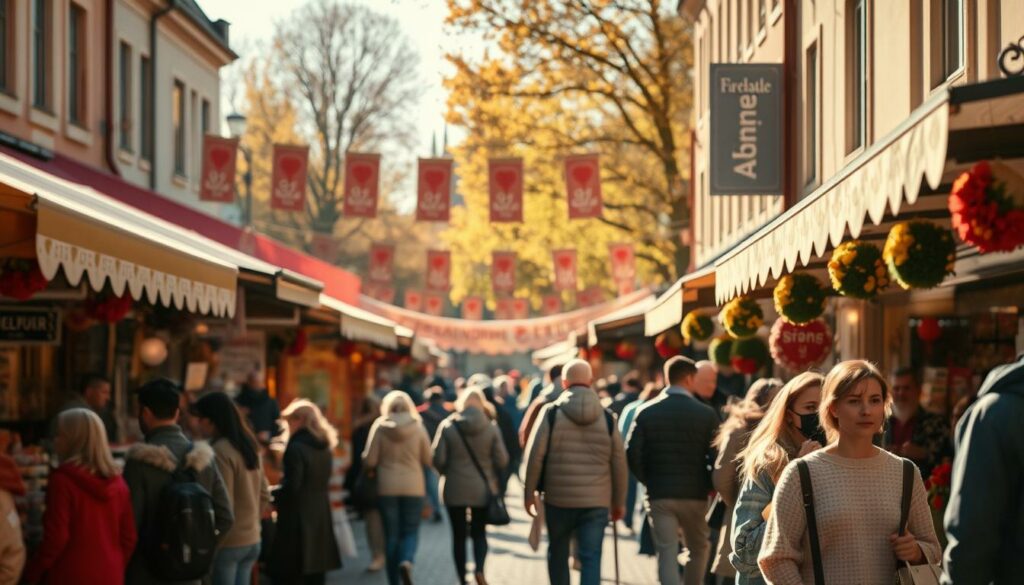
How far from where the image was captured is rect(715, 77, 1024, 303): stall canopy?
5695 mm

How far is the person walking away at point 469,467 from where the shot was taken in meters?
14.4

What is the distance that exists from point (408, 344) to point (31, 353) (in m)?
17.9

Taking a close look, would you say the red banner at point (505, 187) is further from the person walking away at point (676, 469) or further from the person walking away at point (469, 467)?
the person walking away at point (676, 469)

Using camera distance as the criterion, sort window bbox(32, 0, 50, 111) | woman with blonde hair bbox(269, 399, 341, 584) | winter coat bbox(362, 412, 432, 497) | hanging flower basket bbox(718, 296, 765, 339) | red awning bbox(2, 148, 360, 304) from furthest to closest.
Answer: window bbox(32, 0, 50, 111) < red awning bbox(2, 148, 360, 304) < hanging flower basket bbox(718, 296, 765, 339) < winter coat bbox(362, 412, 432, 497) < woman with blonde hair bbox(269, 399, 341, 584)

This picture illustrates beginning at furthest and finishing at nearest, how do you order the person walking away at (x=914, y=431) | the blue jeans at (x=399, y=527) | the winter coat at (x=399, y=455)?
the winter coat at (x=399, y=455)
the blue jeans at (x=399, y=527)
the person walking away at (x=914, y=431)

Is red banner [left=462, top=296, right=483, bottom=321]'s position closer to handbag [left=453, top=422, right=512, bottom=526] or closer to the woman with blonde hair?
handbag [left=453, top=422, right=512, bottom=526]

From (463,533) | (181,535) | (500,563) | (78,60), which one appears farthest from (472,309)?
(181,535)

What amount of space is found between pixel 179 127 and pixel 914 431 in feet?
63.9

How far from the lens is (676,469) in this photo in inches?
475

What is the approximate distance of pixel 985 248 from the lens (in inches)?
249

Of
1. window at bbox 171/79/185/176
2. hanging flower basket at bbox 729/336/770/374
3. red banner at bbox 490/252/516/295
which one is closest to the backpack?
hanging flower basket at bbox 729/336/770/374

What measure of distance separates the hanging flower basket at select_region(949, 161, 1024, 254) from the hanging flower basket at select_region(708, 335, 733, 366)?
12532 mm

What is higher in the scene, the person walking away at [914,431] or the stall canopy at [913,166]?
the stall canopy at [913,166]

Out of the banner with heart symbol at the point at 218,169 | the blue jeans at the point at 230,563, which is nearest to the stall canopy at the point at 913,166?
→ the blue jeans at the point at 230,563
